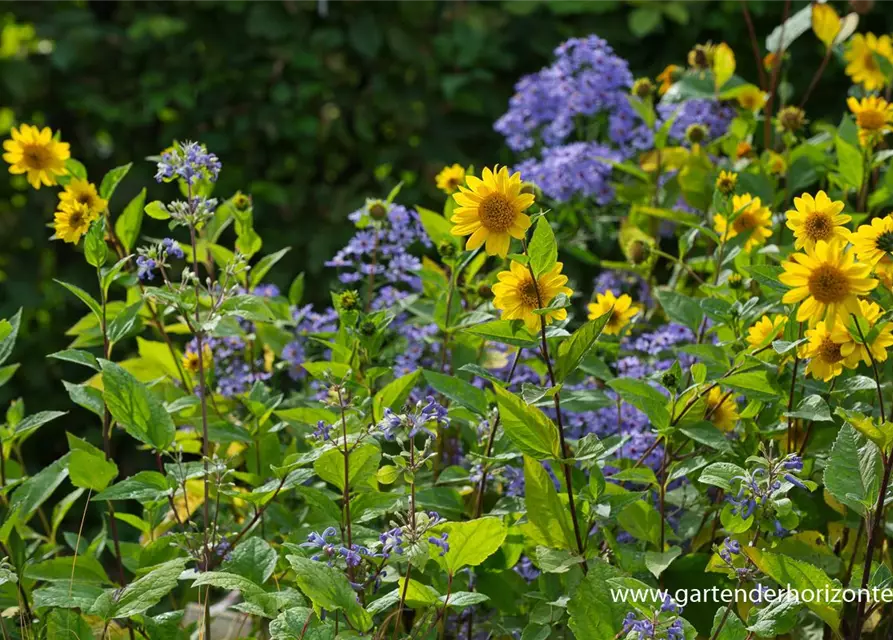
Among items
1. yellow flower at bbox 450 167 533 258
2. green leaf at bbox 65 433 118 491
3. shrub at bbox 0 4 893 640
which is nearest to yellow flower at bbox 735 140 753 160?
shrub at bbox 0 4 893 640

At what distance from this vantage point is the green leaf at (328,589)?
98 cm

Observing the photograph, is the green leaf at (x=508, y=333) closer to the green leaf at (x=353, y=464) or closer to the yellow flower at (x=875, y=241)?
the green leaf at (x=353, y=464)

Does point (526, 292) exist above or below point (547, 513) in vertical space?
above

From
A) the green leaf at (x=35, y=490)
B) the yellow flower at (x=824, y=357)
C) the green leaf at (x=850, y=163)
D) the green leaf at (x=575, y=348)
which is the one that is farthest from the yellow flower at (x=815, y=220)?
the green leaf at (x=35, y=490)

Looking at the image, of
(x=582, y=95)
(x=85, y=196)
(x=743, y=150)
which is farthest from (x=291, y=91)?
(x=85, y=196)

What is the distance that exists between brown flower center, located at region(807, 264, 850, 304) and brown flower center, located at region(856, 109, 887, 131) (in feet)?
2.42

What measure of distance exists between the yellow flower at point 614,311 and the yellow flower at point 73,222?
2.21ft

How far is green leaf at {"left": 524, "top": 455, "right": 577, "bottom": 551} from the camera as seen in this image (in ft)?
3.81

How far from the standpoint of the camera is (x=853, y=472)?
1.06 metres

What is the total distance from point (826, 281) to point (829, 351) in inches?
7.1

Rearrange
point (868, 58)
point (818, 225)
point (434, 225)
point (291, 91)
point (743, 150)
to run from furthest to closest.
Result: 1. point (291, 91)
2. point (868, 58)
3. point (743, 150)
4. point (434, 225)
5. point (818, 225)

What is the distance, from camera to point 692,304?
141cm

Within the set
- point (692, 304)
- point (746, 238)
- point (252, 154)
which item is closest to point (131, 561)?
point (692, 304)

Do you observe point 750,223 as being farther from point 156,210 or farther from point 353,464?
point 156,210
